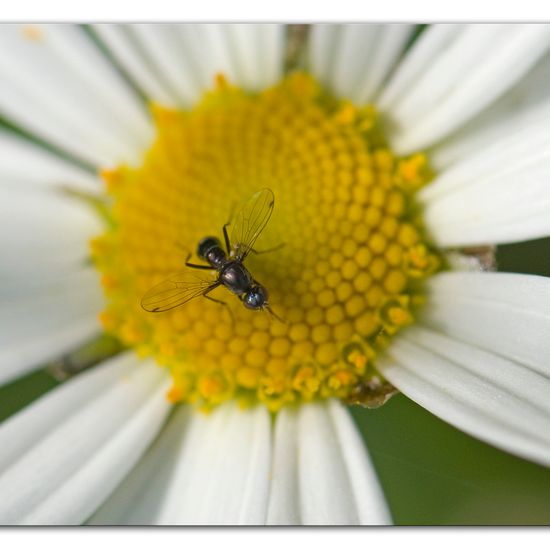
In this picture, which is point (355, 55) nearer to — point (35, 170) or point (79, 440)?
point (35, 170)

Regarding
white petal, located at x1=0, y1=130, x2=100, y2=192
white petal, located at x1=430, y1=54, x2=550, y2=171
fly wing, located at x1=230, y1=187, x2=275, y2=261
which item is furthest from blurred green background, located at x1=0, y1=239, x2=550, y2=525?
white petal, located at x1=0, y1=130, x2=100, y2=192

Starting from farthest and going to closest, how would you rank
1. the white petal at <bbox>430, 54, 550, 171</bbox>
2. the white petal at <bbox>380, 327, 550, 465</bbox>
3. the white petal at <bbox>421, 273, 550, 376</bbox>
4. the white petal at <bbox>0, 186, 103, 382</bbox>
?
the white petal at <bbox>0, 186, 103, 382</bbox>
the white petal at <bbox>430, 54, 550, 171</bbox>
the white petal at <bbox>421, 273, 550, 376</bbox>
the white petal at <bbox>380, 327, 550, 465</bbox>

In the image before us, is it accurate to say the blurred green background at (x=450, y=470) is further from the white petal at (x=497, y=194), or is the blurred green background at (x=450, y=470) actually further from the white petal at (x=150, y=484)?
the white petal at (x=150, y=484)

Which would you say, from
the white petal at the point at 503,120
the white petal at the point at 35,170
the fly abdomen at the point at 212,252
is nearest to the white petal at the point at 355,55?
the white petal at the point at 503,120

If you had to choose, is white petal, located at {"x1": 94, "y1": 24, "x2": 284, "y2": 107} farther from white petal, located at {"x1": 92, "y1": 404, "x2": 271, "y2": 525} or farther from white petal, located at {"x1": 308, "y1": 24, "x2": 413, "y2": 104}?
white petal, located at {"x1": 92, "y1": 404, "x2": 271, "y2": 525}

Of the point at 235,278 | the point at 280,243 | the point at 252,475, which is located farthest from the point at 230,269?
the point at 252,475

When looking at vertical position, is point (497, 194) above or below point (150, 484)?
above

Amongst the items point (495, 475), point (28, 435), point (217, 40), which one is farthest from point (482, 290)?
point (28, 435)
